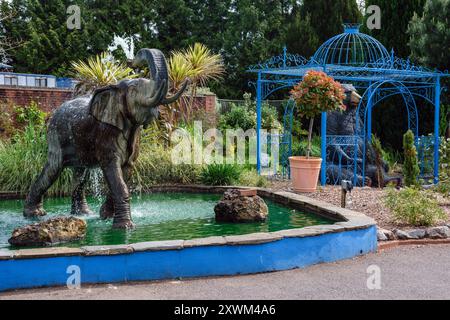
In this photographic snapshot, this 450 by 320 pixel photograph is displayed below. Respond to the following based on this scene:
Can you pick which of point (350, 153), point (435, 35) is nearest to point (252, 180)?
point (350, 153)

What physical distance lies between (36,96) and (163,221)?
7.23 meters

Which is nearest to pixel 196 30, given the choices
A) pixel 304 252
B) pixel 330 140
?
pixel 330 140

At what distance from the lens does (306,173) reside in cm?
938

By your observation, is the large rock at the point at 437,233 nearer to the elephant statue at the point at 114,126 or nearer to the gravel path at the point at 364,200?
the gravel path at the point at 364,200

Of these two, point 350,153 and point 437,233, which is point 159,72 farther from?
point 350,153

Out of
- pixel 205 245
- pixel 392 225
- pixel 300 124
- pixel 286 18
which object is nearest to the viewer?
pixel 205 245

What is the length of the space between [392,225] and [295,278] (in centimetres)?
240

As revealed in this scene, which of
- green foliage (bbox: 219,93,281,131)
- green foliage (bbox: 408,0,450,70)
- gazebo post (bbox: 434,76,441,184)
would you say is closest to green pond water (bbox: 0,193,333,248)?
gazebo post (bbox: 434,76,441,184)

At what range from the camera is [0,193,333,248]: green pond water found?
6066 mm

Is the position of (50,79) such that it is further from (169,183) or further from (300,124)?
(169,183)

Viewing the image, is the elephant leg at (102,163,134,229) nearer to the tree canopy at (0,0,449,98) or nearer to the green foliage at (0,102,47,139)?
the green foliage at (0,102,47,139)

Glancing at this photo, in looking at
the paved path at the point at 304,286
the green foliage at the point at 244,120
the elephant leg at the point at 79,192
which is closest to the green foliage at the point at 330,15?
the green foliage at the point at 244,120

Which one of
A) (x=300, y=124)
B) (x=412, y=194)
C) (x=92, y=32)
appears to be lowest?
(x=412, y=194)
